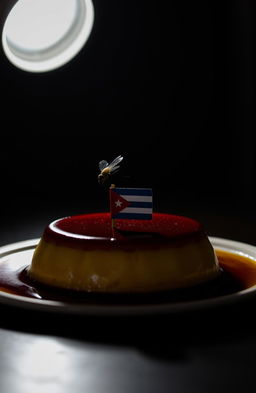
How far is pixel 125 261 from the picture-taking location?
7.22 ft

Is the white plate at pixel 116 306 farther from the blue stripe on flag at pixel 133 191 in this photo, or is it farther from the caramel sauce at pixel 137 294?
the blue stripe on flag at pixel 133 191

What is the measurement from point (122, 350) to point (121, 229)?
0.74 meters

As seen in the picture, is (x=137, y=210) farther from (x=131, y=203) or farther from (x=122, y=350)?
(x=122, y=350)

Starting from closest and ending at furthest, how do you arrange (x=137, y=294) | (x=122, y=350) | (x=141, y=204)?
(x=122, y=350), (x=137, y=294), (x=141, y=204)

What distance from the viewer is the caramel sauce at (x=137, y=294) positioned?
2119 millimetres

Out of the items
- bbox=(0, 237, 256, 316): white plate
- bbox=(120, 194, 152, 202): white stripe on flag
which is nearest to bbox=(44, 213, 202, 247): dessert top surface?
bbox=(120, 194, 152, 202): white stripe on flag

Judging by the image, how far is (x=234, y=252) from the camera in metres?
2.78

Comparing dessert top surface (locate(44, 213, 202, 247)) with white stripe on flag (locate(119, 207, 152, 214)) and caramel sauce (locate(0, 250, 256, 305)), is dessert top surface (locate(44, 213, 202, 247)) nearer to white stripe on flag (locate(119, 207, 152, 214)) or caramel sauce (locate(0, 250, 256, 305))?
white stripe on flag (locate(119, 207, 152, 214))

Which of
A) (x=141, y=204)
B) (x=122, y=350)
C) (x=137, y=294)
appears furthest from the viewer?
(x=141, y=204)

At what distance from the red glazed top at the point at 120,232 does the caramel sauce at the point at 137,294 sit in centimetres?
16

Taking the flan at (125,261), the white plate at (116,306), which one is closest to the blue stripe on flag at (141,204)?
the flan at (125,261)

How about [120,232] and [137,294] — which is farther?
[120,232]

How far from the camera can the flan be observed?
2.20 m

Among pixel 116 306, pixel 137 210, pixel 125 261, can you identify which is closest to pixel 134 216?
pixel 137 210
